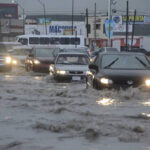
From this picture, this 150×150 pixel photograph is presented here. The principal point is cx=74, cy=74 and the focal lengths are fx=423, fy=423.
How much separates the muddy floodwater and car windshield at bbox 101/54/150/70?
1005mm

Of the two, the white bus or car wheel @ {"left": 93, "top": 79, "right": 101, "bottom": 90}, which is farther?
the white bus

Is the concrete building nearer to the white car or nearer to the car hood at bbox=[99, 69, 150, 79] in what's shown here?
the white car

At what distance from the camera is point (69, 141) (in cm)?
645

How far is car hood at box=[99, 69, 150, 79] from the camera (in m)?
11.4

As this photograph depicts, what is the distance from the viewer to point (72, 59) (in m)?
18.1

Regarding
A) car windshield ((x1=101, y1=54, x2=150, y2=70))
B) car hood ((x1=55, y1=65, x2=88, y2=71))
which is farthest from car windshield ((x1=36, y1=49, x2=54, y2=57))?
car windshield ((x1=101, y1=54, x2=150, y2=70))

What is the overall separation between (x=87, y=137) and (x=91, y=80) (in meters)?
5.96

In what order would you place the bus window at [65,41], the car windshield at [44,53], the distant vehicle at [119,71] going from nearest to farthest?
the distant vehicle at [119,71] → the car windshield at [44,53] → the bus window at [65,41]

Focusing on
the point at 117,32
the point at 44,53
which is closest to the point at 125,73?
the point at 44,53

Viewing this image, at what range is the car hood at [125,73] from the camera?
11352 mm

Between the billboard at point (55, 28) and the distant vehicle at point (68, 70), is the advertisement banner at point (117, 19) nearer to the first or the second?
the billboard at point (55, 28)

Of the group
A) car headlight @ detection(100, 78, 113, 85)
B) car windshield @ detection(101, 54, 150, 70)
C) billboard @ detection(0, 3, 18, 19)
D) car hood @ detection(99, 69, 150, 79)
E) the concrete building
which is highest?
billboard @ detection(0, 3, 18, 19)

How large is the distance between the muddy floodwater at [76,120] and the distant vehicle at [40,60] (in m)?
10.1

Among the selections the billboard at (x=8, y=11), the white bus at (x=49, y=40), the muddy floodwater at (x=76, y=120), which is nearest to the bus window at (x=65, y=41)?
the white bus at (x=49, y=40)
